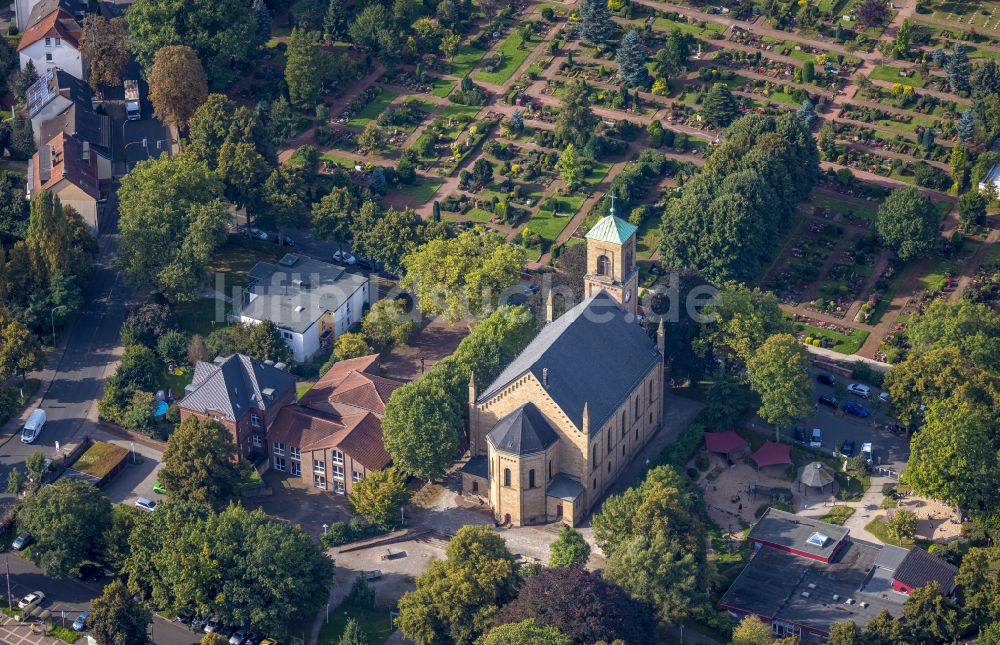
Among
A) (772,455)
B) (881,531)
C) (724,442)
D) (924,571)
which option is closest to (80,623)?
(724,442)

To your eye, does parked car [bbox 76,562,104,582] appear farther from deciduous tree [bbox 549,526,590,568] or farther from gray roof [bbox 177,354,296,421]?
deciduous tree [bbox 549,526,590,568]

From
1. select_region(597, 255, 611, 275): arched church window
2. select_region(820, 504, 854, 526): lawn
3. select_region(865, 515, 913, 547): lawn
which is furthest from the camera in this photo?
select_region(597, 255, 611, 275): arched church window

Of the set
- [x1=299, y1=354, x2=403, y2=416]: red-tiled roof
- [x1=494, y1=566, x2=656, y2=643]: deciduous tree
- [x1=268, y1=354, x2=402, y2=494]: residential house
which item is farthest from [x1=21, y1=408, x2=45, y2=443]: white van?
[x1=494, y1=566, x2=656, y2=643]: deciduous tree

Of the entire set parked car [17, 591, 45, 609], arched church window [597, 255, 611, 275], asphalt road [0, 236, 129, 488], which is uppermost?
arched church window [597, 255, 611, 275]

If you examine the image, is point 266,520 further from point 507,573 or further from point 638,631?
point 638,631

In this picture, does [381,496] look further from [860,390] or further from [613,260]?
[860,390]

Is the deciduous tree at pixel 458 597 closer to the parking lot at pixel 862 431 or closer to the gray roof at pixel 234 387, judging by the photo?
the gray roof at pixel 234 387
